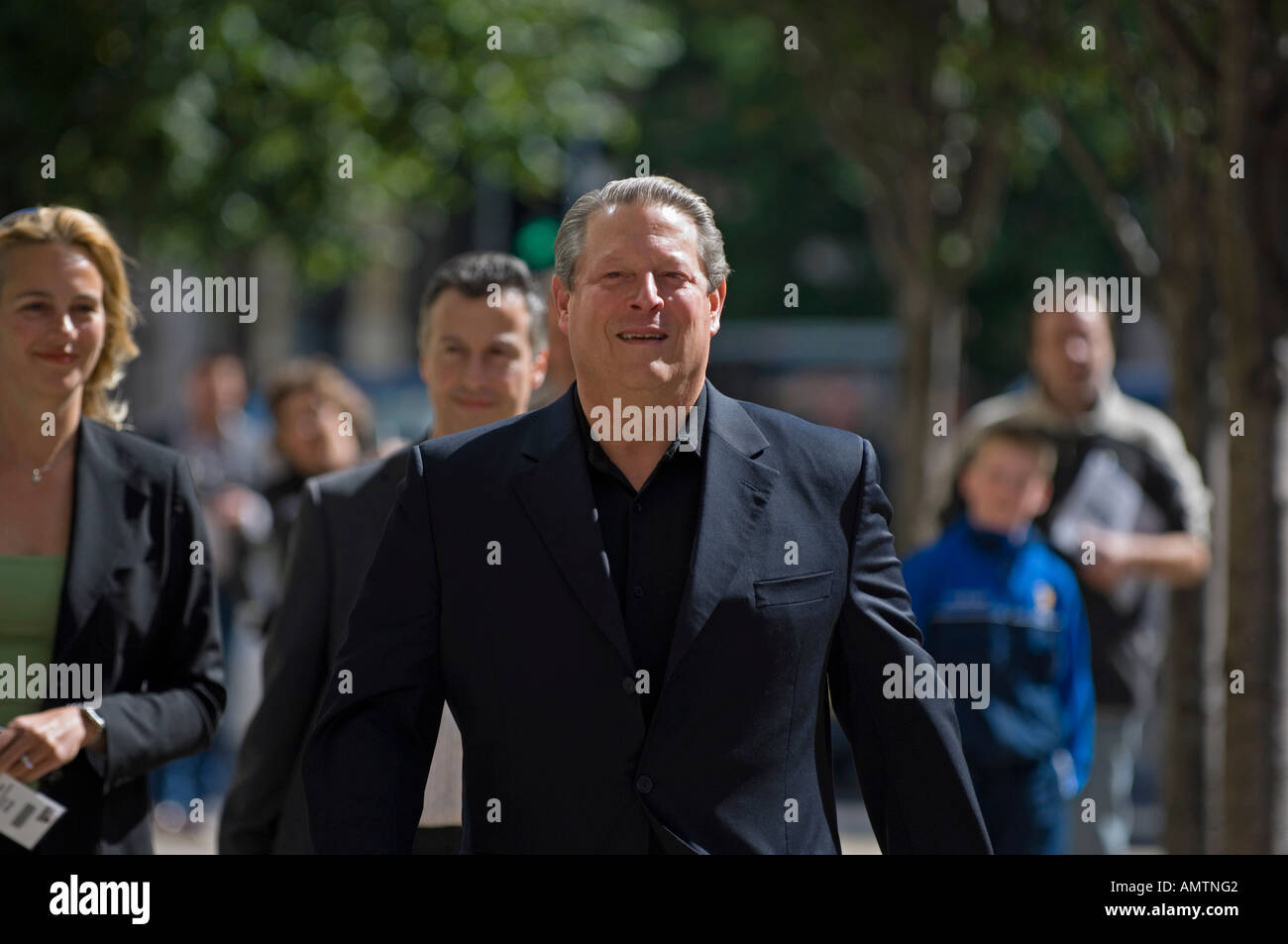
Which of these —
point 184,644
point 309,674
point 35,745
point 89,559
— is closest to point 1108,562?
point 309,674

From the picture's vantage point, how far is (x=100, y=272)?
4488 millimetres

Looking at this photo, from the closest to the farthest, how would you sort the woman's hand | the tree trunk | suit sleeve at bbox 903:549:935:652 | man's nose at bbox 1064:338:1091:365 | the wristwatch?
the woman's hand, the wristwatch, the tree trunk, suit sleeve at bbox 903:549:935:652, man's nose at bbox 1064:338:1091:365

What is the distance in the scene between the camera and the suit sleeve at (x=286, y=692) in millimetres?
4789

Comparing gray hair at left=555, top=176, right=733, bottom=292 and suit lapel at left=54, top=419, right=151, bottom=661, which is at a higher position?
gray hair at left=555, top=176, right=733, bottom=292

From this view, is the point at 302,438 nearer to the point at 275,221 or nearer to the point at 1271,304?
the point at 275,221

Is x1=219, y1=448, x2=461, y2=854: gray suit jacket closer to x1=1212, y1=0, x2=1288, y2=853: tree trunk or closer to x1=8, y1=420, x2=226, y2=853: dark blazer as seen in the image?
x1=8, y1=420, x2=226, y2=853: dark blazer

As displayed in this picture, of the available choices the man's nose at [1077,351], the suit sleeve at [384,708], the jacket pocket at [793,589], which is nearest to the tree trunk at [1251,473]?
the man's nose at [1077,351]

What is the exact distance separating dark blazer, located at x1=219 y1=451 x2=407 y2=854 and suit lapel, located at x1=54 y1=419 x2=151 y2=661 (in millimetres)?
466

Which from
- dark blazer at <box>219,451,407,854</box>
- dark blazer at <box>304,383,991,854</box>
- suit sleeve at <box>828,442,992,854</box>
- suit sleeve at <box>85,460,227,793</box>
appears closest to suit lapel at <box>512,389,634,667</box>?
dark blazer at <box>304,383,991,854</box>

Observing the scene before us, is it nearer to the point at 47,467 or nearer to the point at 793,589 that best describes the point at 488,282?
the point at 47,467

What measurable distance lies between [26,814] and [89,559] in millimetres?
559

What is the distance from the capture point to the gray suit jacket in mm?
4789
